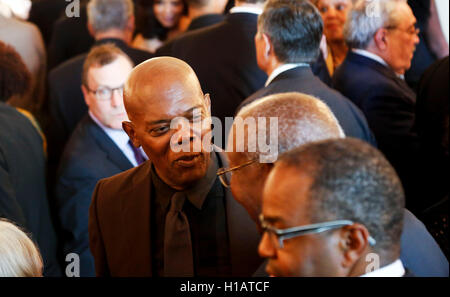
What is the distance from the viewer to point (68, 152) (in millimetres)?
2105

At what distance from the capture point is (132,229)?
67.2 inches

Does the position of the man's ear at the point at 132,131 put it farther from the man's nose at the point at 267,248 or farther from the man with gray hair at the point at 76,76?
the man with gray hair at the point at 76,76

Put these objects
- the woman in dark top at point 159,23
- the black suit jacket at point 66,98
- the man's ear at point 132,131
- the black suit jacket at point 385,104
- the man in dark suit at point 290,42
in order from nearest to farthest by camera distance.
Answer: the man's ear at point 132,131 → the man in dark suit at point 290,42 → the black suit jacket at point 385,104 → the black suit jacket at point 66,98 → the woman in dark top at point 159,23

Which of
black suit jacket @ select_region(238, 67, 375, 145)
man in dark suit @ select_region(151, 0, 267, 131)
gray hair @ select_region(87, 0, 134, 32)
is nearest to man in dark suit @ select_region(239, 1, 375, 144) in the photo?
black suit jacket @ select_region(238, 67, 375, 145)

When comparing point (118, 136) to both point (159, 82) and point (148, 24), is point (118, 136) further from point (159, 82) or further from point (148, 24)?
point (148, 24)

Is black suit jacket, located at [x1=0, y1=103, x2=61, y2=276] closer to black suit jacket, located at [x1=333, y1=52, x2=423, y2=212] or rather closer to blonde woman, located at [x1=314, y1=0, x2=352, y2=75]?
black suit jacket, located at [x1=333, y1=52, x2=423, y2=212]

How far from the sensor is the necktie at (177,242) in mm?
1581

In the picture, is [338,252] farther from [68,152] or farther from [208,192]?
[68,152]

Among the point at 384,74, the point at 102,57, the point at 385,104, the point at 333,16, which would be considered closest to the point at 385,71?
the point at 384,74

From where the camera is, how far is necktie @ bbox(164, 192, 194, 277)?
1581 mm

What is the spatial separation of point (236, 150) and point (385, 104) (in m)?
1.58

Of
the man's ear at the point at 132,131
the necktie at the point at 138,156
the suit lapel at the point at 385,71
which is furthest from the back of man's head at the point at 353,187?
the suit lapel at the point at 385,71

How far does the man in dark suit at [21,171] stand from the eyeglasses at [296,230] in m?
1.16
